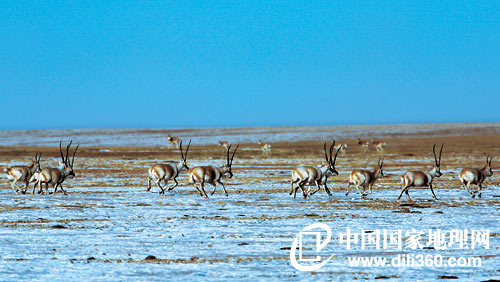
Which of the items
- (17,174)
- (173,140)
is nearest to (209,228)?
(17,174)

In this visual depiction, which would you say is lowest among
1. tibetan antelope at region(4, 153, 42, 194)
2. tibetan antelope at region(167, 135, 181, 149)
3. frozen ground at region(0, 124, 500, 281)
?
frozen ground at region(0, 124, 500, 281)

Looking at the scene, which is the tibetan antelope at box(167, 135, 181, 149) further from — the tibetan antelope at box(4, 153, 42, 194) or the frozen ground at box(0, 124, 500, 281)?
the tibetan antelope at box(4, 153, 42, 194)

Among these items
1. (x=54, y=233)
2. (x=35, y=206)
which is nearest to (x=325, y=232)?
(x=54, y=233)

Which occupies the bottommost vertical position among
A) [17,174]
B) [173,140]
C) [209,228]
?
[209,228]

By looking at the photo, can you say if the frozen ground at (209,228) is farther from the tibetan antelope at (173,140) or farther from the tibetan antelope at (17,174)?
the tibetan antelope at (173,140)
